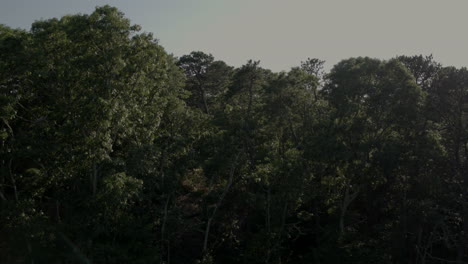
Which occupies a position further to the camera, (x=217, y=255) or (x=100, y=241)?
(x=217, y=255)

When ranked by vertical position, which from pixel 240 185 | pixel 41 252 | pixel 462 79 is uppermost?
pixel 462 79

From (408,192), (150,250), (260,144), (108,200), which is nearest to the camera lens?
(108,200)

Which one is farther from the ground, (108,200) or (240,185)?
(240,185)

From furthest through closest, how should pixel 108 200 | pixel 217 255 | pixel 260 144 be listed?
1. pixel 217 255
2. pixel 260 144
3. pixel 108 200

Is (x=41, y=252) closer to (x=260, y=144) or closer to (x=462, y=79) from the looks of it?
(x=260, y=144)

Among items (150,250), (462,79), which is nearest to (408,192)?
(462,79)

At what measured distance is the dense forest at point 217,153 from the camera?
13.7 metres

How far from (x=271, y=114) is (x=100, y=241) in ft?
31.0

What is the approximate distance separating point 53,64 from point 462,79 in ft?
51.3

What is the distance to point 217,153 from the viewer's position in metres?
16.3

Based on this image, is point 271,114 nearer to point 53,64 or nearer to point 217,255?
point 217,255

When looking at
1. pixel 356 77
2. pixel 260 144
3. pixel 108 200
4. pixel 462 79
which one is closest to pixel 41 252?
pixel 108 200

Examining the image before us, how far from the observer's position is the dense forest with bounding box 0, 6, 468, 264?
44.8 ft

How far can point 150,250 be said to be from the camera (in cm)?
1525
